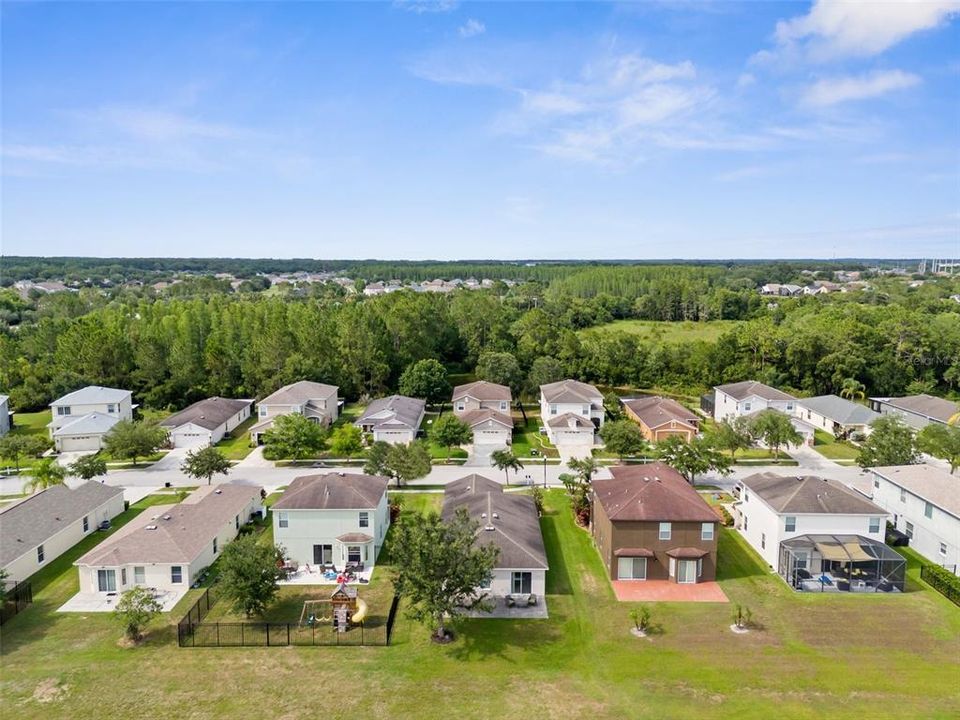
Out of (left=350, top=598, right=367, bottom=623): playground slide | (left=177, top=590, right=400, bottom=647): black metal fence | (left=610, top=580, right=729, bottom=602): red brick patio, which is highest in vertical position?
(left=350, top=598, right=367, bottom=623): playground slide

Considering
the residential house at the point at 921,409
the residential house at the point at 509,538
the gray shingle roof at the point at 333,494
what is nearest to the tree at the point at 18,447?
the gray shingle roof at the point at 333,494

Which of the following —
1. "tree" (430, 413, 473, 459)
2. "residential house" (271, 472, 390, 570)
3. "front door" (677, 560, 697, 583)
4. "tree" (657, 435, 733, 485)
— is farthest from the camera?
"tree" (430, 413, 473, 459)

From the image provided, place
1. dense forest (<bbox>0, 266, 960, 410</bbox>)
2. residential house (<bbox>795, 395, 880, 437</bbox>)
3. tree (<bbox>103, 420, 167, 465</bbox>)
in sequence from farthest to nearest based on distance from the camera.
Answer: dense forest (<bbox>0, 266, 960, 410</bbox>) → residential house (<bbox>795, 395, 880, 437</bbox>) → tree (<bbox>103, 420, 167, 465</bbox>)

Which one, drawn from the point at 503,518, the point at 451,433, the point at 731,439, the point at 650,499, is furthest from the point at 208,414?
the point at 731,439

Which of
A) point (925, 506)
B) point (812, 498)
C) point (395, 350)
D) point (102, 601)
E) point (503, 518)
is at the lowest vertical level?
point (102, 601)

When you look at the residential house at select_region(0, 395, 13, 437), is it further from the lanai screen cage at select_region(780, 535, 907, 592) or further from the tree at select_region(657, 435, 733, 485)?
the lanai screen cage at select_region(780, 535, 907, 592)

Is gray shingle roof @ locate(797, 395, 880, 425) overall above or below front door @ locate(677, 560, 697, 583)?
above

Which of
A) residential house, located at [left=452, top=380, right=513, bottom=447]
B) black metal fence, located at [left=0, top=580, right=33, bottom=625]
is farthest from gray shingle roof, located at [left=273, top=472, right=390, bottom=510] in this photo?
residential house, located at [left=452, top=380, right=513, bottom=447]

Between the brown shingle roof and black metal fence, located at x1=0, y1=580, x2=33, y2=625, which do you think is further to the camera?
the brown shingle roof

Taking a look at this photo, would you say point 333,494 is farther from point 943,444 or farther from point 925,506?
point 943,444
